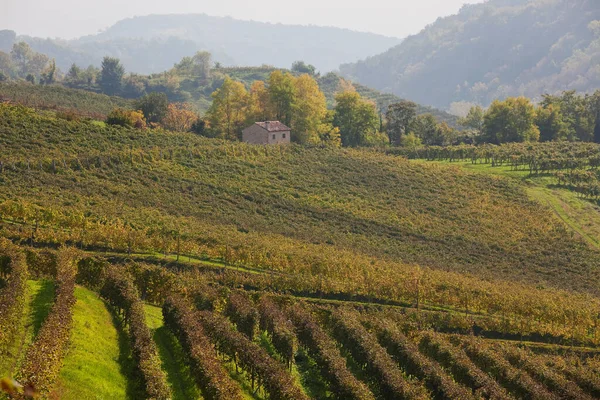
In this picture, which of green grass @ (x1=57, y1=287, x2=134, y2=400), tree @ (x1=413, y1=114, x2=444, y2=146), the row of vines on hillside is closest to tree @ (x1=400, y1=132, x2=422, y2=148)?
tree @ (x1=413, y1=114, x2=444, y2=146)

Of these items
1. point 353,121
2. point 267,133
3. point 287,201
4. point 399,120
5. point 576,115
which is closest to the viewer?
point 287,201

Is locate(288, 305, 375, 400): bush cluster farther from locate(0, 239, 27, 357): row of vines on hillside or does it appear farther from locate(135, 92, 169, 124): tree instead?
locate(135, 92, 169, 124): tree

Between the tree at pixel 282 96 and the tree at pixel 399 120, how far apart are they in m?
32.0

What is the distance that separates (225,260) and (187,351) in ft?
65.6

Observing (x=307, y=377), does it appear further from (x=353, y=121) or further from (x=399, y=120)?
(x=399, y=120)

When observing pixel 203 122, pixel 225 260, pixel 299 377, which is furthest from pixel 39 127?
pixel 299 377

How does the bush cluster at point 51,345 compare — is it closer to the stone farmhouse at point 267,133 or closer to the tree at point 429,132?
the stone farmhouse at point 267,133

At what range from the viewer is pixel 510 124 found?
125000mm

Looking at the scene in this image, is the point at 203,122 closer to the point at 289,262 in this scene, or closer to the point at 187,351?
the point at 289,262

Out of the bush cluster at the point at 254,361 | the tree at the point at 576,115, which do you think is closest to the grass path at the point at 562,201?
the tree at the point at 576,115

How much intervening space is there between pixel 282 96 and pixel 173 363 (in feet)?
277

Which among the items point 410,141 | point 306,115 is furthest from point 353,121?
point 306,115

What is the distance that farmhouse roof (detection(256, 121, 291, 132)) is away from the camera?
9762 cm

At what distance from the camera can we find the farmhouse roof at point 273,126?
97.6 m
